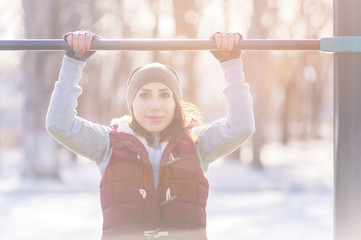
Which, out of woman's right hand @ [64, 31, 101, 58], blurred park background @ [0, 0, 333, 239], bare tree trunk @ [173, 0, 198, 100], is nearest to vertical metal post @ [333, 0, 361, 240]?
woman's right hand @ [64, 31, 101, 58]

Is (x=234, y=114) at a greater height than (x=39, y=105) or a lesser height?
lesser

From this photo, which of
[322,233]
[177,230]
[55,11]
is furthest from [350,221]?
[55,11]

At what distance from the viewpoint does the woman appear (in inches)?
72.9

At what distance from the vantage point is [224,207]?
25.3ft

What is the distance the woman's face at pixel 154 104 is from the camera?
1.97 meters

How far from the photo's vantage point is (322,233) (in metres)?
5.86

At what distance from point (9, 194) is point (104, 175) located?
26.8 feet

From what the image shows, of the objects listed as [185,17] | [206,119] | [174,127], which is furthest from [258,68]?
[174,127]

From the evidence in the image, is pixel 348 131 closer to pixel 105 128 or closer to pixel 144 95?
pixel 144 95

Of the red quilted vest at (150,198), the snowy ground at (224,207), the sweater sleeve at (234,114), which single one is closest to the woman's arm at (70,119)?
the red quilted vest at (150,198)

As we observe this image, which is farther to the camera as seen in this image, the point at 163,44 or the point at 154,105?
the point at 154,105

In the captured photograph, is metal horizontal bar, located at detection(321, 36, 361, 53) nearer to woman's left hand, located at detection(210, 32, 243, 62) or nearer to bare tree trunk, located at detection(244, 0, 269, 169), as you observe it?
woman's left hand, located at detection(210, 32, 243, 62)

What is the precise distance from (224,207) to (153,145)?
231 inches

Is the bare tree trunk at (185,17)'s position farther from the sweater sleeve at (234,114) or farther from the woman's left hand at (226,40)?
the woman's left hand at (226,40)
